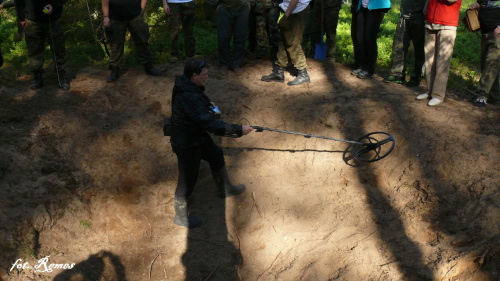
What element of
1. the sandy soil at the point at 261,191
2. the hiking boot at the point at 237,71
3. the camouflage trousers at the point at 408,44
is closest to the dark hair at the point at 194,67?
the sandy soil at the point at 261,191

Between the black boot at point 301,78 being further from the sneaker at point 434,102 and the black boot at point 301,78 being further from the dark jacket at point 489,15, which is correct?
the dark jacket at point 489,15

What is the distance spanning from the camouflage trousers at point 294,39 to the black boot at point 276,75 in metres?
0.11

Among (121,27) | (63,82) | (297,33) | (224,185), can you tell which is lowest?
(224,185)

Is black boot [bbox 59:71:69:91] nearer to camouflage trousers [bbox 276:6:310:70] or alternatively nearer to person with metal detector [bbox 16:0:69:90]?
person with metal detector [bbox 16:0:69:90]

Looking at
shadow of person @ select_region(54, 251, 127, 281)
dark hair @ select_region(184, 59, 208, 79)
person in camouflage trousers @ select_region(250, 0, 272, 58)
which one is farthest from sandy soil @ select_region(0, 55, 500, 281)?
dark hair @ select_region(184, 59, 208, 79)

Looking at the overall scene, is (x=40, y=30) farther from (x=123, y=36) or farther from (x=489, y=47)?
(x=489, y=47)

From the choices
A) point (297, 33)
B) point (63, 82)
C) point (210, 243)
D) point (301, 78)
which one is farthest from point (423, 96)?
point (63, 82)

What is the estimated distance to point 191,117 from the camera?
16.0 feet

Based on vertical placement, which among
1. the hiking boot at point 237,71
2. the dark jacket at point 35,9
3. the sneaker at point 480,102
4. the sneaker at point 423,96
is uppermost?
the dark jacket at point 35,9

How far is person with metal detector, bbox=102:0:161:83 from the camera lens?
24.4 ft

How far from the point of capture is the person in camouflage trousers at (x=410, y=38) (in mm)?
7148

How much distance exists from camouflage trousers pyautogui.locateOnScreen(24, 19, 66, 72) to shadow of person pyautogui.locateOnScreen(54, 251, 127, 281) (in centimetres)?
413

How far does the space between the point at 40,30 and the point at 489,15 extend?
7.78 meters

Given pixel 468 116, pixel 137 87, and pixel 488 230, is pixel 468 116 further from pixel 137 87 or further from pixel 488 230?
pixel 137 87
